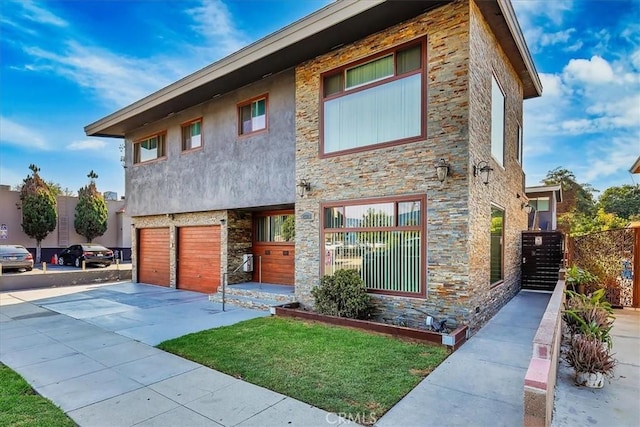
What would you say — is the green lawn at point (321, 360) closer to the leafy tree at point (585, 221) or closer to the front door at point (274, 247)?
the front door at point (274, 247)

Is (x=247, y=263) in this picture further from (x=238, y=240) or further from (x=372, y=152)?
(x=372, y=152)

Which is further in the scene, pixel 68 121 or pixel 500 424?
pixel 68 121

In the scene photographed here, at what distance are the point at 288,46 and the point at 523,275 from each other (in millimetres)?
10071

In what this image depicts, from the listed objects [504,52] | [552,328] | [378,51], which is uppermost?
[504,52]

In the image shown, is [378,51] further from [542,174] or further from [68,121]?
[542,174]

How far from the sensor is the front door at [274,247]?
10852 mm

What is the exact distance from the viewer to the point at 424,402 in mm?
3857

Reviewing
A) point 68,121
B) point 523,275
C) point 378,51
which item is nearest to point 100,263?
point 68,121

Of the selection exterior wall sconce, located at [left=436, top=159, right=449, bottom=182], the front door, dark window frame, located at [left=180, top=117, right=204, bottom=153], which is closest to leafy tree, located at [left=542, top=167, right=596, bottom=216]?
the front door

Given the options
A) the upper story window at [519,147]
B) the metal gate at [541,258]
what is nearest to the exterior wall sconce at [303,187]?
the upper story window at [519,147]

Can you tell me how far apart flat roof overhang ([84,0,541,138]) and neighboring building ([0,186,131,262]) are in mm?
11748

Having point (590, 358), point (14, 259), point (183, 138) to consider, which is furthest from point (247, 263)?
point (14, 259)

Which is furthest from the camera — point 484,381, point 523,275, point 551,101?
point 551,101

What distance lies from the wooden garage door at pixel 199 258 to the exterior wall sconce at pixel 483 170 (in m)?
8.35
